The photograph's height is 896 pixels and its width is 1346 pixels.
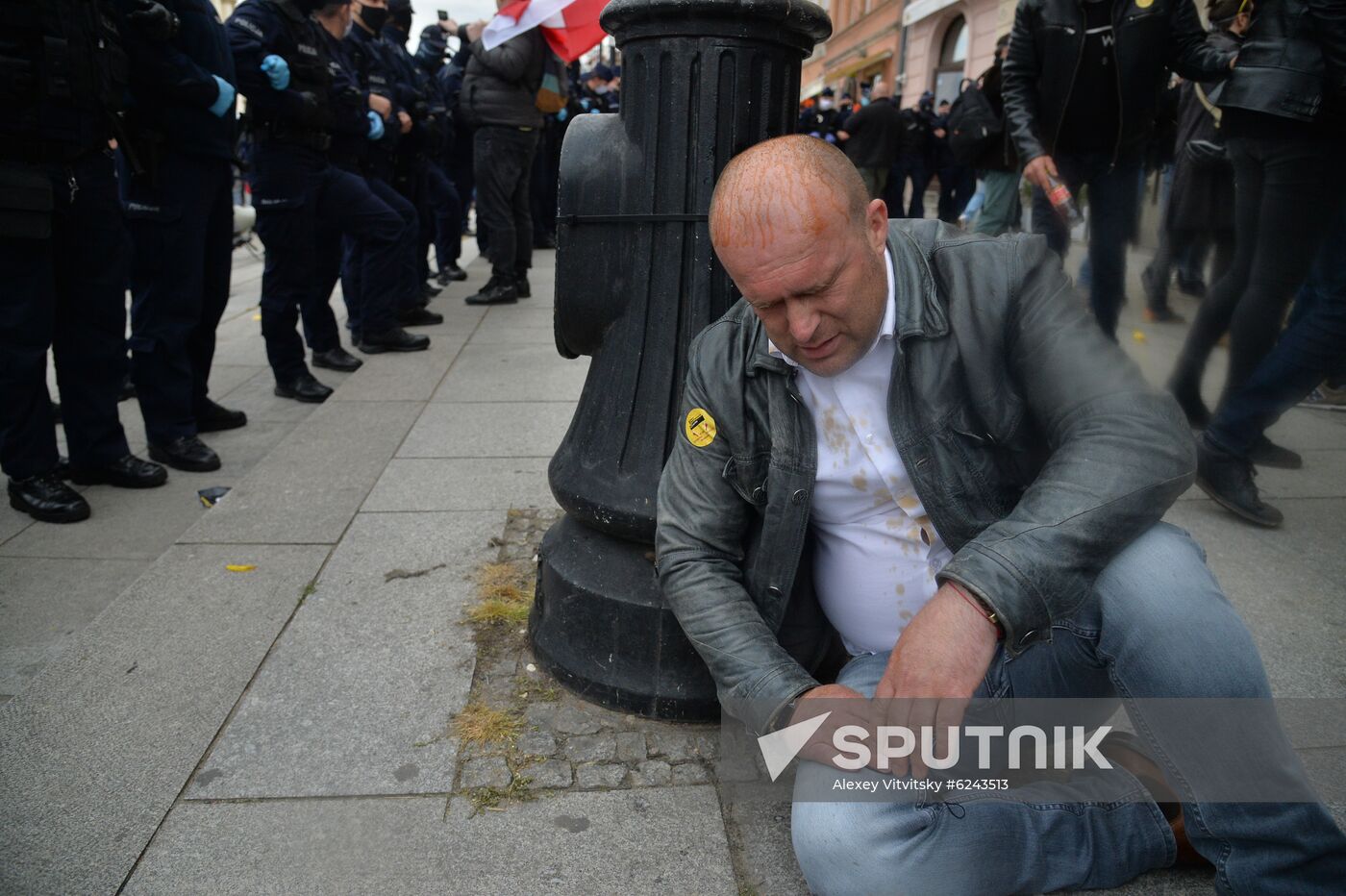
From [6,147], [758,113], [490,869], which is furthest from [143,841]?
[6,147]

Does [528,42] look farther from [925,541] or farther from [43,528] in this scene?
[925,541]

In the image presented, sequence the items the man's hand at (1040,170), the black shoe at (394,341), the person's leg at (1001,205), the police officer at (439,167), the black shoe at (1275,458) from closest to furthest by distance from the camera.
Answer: the black shoe at (1275,458) < the man's hand at (1040,170) < the black shoe at (394,341) < the person's leg at (1001,205) < the police officer at (439,167)

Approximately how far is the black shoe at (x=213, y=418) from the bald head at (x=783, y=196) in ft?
13.5

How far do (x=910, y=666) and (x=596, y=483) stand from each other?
106cm

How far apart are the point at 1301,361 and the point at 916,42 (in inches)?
1014

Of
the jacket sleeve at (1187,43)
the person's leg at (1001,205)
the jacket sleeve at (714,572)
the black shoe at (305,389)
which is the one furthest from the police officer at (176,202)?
the person's leg at (1001,205)

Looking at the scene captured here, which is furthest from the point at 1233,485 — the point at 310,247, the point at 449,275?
the point at 449,275

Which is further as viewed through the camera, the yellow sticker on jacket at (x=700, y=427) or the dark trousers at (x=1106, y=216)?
the dark trousers at (x=1106, y=216)

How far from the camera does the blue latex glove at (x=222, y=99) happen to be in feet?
13.5

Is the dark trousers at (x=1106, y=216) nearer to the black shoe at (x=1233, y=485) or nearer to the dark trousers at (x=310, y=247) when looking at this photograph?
the black shoe at (x=1233, y=485)

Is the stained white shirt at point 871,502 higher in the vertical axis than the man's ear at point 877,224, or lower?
lower

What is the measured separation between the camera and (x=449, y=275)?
361 inches

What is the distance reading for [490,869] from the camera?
182cm

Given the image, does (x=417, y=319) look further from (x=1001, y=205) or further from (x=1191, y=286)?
(x=1191, y=286)
